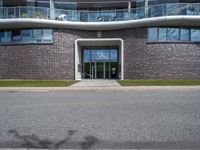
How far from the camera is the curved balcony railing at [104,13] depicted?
28.5 metres

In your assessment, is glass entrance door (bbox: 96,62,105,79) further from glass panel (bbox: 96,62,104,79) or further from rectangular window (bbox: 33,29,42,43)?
rectangular window (bbox: 33,29,42,43)

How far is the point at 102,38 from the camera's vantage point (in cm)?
3128

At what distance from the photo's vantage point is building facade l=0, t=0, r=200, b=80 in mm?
29141

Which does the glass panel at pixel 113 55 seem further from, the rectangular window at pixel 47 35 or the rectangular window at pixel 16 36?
the rectangular window at pixel 16 36

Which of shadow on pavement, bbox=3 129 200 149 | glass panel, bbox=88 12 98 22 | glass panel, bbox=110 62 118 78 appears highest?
glass panel, bbox=88 12 98 22

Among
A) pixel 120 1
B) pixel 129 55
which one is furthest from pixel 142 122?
pixel 120 1

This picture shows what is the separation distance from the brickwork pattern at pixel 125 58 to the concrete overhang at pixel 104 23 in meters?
0.72

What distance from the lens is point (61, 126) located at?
7668mm

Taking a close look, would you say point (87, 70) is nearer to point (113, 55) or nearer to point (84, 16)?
point (113, 55)

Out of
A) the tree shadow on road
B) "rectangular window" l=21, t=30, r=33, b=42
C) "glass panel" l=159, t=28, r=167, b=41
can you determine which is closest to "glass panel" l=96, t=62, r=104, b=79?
"glass panel" l=159, t=28, r=167, b=41

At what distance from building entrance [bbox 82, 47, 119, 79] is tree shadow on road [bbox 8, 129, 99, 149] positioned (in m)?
28.2

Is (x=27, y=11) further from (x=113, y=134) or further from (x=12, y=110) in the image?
(x=113, y=134)

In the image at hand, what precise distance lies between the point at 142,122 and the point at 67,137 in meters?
2.44

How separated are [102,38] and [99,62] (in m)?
4.62
